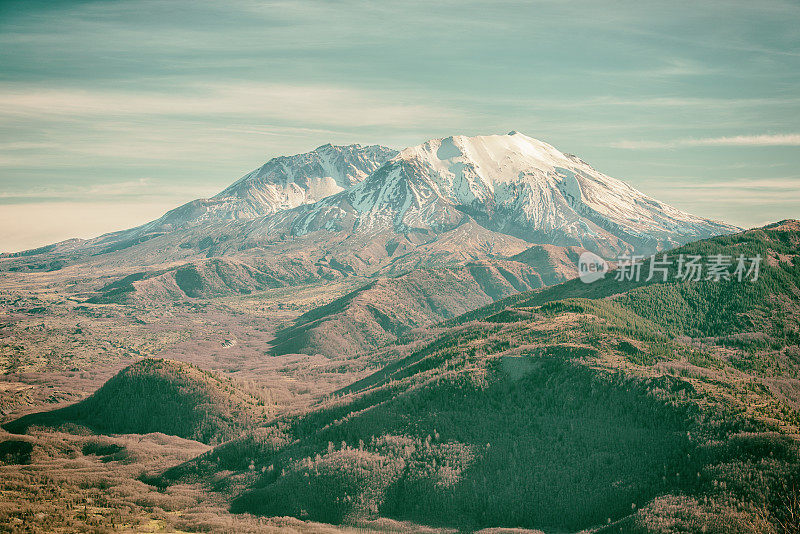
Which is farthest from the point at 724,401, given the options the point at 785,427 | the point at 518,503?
the point at 518,503

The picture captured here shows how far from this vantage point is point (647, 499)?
583 feet

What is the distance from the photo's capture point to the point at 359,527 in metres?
200

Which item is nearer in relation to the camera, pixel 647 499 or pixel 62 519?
pixel 647 499

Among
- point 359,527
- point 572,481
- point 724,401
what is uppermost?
point 724,401

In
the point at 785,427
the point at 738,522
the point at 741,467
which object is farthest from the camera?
the point at 785,427

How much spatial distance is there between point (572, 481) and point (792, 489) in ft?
192

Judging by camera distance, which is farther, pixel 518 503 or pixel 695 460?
pixel 518 503

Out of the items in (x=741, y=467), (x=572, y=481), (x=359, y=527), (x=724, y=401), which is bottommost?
(x=359, y=527)

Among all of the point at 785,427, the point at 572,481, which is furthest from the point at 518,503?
the point at 785,427

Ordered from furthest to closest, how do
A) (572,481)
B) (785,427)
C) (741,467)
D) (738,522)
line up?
(572,481), (785,427), (741,467), (738,522)

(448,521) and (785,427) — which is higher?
(785,427)

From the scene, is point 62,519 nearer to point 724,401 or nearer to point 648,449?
point 648,449

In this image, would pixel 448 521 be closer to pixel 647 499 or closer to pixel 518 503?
pixel 518 503

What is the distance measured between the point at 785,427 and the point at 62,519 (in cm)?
21622
